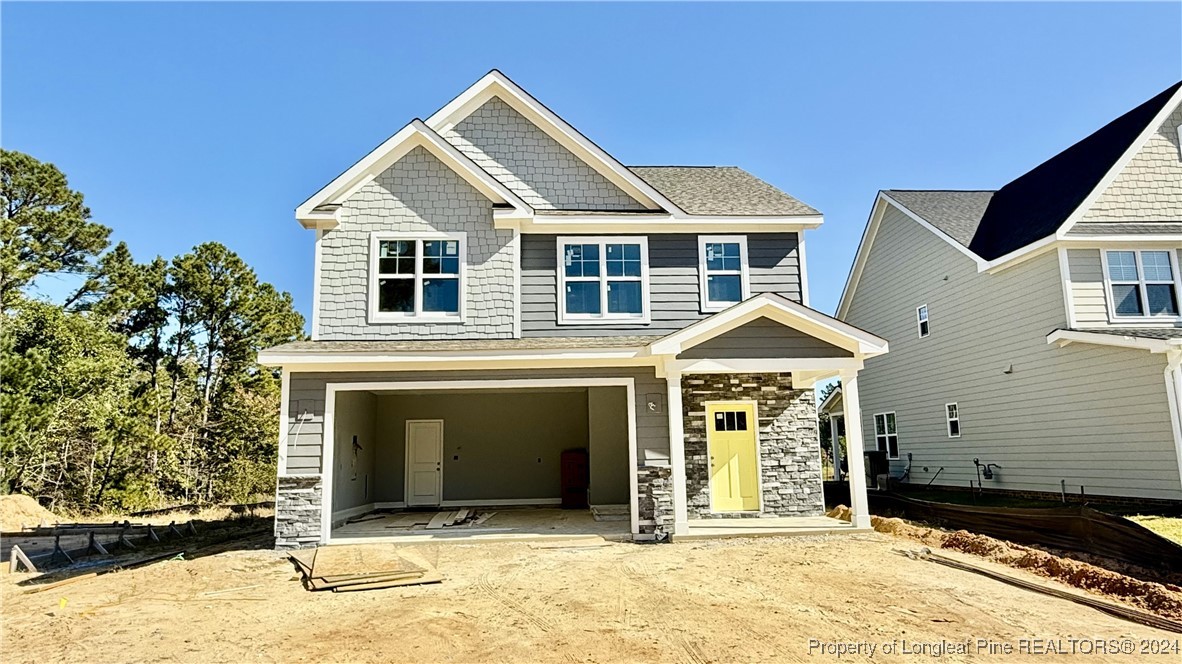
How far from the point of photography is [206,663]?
5.24 meters

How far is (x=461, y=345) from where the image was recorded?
35.1 ft

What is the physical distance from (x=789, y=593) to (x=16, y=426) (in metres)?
11.2

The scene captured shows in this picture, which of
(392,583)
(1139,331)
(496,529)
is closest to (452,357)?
(496,529)

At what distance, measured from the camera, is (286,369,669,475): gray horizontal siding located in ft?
32.8

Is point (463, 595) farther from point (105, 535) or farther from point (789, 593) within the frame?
point (105, 535)

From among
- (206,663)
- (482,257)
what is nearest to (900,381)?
(482,257)

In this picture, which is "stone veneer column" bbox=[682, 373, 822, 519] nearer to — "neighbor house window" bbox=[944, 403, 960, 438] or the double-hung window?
"neighbor house window" bbox=[944, 403, 960, 438]

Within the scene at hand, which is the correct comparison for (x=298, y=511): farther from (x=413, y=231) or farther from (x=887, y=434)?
(x=887, y=434)

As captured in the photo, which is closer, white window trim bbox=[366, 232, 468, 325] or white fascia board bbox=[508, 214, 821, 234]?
white window trim bbox=[366, 232, 468, 325]

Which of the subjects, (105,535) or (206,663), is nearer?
(206,663)

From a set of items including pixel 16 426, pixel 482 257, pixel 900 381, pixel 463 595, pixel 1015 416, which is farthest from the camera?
pixel 900 381

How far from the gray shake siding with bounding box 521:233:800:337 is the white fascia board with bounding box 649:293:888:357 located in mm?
1733

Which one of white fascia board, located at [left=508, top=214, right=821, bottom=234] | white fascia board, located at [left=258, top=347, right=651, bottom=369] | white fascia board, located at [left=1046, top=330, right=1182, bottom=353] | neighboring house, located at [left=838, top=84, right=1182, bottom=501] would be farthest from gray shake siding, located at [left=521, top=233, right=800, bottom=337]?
neighboring house, located at [left=838, top=84, right=1182, bottom=501]

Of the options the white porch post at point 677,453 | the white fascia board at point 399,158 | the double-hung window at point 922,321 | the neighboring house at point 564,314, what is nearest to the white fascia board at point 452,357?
the neighboring house at point 564,314
